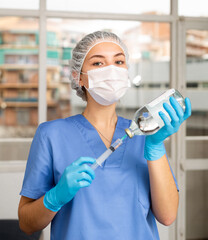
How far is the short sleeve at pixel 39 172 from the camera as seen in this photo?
1109mm

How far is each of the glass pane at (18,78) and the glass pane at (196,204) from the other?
1.44m

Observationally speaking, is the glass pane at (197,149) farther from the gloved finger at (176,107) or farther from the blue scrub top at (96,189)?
the gloved finger at (176,107)

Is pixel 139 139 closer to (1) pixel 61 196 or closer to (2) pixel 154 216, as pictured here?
(2) pixel 154 216

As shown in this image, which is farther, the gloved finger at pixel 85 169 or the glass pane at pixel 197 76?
the glass pane at pixel 197 76

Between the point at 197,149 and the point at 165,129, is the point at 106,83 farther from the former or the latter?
the point at 197,149

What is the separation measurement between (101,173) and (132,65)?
1.87 m

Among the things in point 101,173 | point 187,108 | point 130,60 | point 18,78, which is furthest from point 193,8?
point 101,173

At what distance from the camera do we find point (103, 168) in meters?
1.13

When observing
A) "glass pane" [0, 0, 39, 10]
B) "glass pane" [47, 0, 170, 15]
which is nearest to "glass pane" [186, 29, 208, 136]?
"glass pane" [47, 0, 170, 15]

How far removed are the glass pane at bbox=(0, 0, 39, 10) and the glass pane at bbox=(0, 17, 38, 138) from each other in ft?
0.41

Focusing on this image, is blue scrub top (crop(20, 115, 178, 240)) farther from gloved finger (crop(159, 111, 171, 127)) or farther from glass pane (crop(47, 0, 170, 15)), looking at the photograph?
glass pane (crop(47, 0, 170, 15))

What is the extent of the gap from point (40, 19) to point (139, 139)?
1698 millimetres

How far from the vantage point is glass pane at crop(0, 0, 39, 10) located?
2574 millimetres

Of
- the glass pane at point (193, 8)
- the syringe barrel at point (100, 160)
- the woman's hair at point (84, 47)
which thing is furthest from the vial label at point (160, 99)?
the glass pane at point (193, 8)
